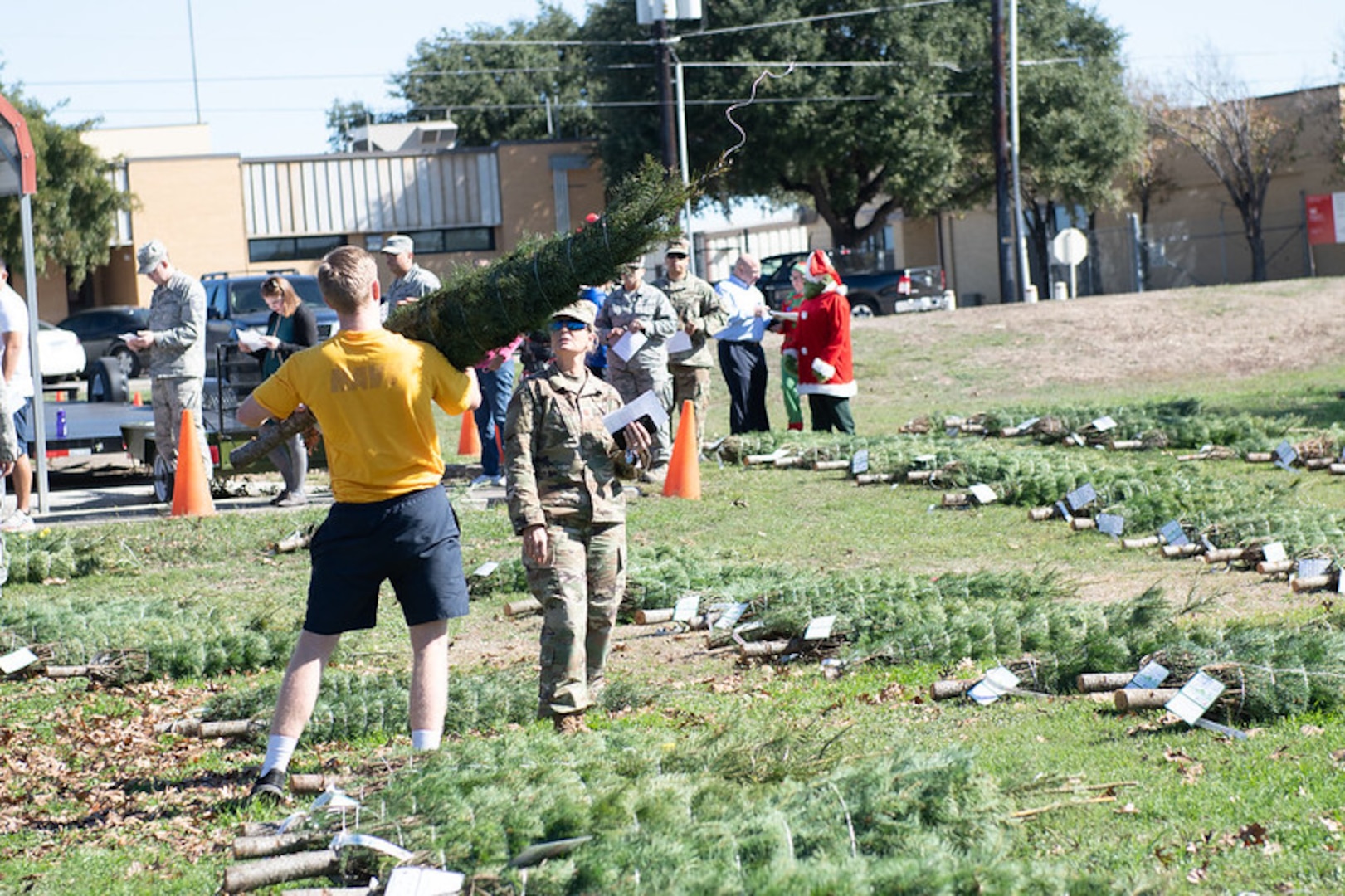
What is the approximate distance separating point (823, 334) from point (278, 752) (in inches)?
410

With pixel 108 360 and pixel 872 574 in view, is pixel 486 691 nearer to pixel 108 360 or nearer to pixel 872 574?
pixel 872 574

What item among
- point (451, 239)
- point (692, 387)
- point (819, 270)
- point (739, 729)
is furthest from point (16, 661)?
point (451, 239)

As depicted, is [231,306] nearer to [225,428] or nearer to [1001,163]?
[225,428]

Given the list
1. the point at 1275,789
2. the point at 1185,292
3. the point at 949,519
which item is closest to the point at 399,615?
the point at 949,519

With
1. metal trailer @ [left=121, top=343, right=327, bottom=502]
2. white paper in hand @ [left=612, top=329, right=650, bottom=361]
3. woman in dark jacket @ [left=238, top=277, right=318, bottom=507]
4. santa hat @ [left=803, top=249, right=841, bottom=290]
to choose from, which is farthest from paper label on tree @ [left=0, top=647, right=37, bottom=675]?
santa hat @ [left=803, top=249, right=841, bottom=290]

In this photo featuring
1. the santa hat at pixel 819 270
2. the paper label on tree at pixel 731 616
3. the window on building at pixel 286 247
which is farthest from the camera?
the window on building at pixel 286 247

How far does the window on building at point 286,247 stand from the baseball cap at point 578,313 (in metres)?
44.0

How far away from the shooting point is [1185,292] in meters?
33.7

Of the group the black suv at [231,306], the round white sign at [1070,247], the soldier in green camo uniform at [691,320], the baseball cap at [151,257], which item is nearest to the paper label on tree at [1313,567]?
the soldier in green camo uniform at [691,320]

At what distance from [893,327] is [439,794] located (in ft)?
87.7

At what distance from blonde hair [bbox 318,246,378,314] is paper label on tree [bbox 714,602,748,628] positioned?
339cm

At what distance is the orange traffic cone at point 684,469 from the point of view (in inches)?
539

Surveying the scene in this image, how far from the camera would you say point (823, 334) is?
1569cm

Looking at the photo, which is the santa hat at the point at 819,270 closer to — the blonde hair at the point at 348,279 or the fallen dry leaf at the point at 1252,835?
the blonde hair at the point at 348,279
